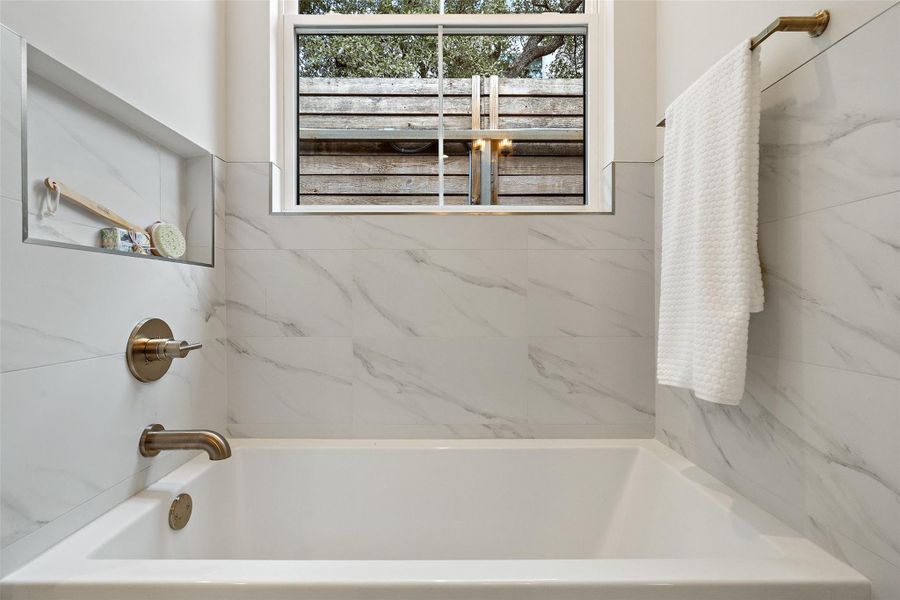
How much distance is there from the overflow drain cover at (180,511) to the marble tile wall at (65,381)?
0.31ft

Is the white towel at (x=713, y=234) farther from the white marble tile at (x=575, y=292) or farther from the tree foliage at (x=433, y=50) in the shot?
the tree foliage at (x=433, y=50)

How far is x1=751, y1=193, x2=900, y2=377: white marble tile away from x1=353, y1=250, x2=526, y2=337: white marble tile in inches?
29.3

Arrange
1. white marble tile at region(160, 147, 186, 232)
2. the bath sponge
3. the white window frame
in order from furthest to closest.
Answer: the white window frame, white marble tile at region(160, 147, 186, 232), the bath sponge

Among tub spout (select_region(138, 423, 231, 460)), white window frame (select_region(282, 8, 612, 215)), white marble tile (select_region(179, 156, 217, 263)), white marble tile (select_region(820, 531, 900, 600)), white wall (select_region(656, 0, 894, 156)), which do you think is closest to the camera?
white marble tile (select_region(820, 531, 900, 600))

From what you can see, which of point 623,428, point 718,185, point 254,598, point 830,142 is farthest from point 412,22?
point 254,598

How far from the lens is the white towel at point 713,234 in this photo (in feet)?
3.37

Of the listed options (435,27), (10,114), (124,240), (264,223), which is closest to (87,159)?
(124,240)

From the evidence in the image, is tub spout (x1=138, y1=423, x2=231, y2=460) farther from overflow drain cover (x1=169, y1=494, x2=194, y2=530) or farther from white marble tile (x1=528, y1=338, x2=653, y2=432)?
white marble tile (x1=528, y1=338, x2=653, y2=432)

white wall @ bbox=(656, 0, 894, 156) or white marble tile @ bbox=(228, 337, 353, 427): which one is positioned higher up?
white wall @ bbox=(656, 0, 894, 156)

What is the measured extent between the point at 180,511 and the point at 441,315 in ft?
2.94

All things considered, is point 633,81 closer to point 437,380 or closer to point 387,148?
Result: point 387,148

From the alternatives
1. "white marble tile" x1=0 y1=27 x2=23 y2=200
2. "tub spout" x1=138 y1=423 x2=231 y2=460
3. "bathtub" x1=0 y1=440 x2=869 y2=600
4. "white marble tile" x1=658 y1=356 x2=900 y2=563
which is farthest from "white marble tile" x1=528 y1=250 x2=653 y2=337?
"white marble tile" x1=0 y1=27 x2=23 y2=200

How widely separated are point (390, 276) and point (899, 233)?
49.9 inches

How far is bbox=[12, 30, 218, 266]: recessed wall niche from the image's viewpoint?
104 cm
